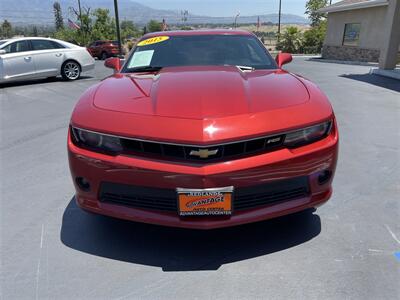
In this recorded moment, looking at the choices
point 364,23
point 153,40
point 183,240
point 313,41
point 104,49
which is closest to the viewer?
point 183,240

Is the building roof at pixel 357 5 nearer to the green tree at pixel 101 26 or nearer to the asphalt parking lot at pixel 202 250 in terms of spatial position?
the asphalt parking lot at pixel 202 250

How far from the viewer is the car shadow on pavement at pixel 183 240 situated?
8.05ft

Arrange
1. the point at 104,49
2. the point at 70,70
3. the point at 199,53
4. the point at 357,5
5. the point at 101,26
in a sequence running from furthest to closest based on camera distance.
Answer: the point at 101,26 → the point at 104,49 → the point at 357,5 → the point at 70,70 → the point at 199,53

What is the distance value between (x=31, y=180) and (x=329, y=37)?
79.6ft

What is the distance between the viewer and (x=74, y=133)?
8.09 ft

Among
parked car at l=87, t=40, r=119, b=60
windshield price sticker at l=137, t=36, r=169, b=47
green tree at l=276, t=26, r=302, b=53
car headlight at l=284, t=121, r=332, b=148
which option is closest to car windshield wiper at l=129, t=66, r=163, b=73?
windshield price sticker at l=137, t=36, r=169, b=47

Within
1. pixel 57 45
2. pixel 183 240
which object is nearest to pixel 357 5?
pixel 57 45

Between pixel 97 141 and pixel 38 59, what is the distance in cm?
936

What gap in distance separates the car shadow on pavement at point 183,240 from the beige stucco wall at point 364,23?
1856 centimetres

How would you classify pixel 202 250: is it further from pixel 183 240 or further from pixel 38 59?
pixel 38 59

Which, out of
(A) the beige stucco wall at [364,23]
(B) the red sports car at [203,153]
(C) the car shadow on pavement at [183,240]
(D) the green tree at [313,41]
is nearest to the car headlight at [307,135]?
(B) the red sports car at [203,153]

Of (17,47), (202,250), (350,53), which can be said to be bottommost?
(350,53)

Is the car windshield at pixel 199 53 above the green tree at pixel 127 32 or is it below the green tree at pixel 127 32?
above

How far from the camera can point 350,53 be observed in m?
21.7
